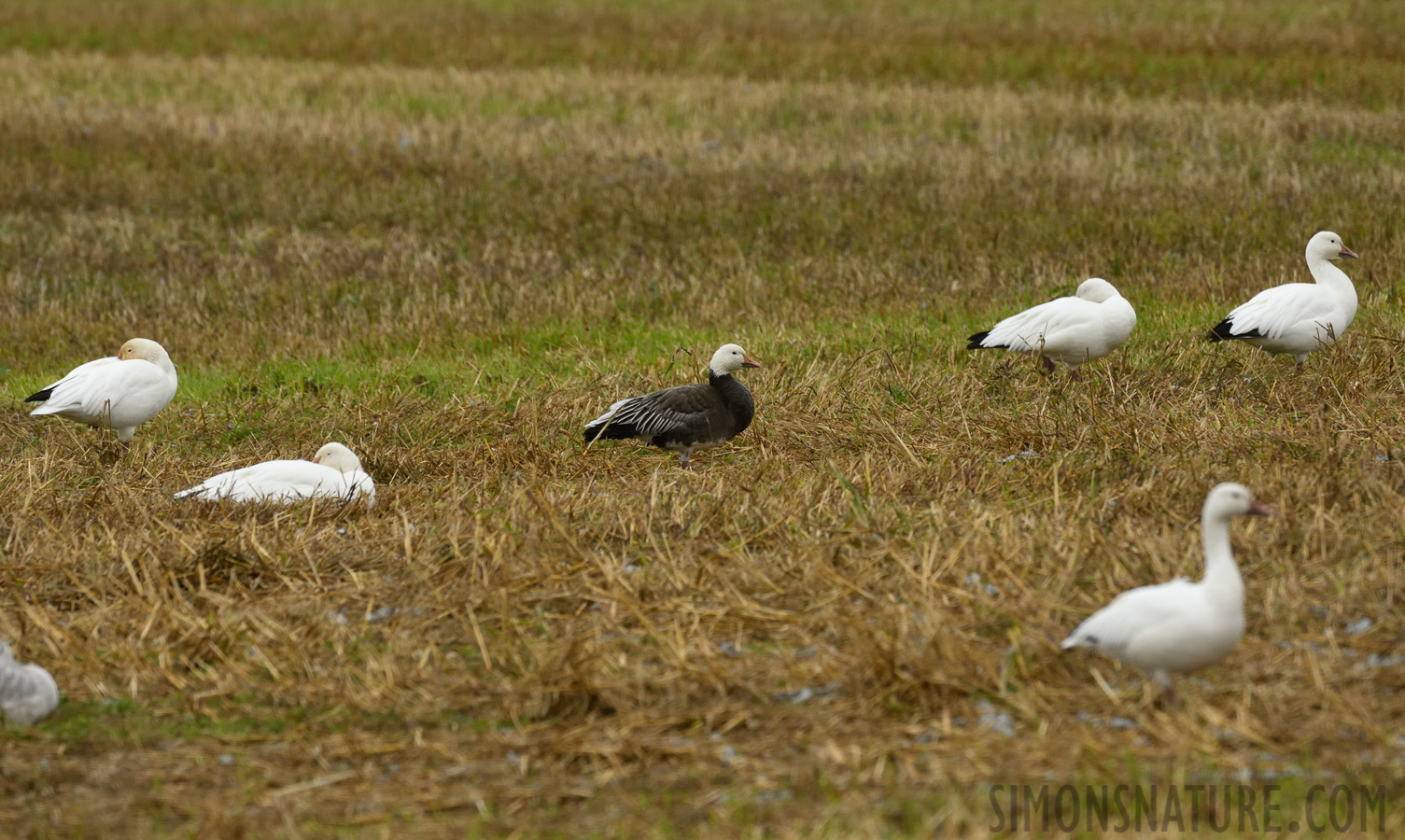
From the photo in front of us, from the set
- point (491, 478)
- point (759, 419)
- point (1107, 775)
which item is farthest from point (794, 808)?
point (759, 419)

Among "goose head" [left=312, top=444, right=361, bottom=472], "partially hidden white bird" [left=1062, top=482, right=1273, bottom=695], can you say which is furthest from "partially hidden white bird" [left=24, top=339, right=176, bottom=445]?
"partially hidden white bird" [left=1062, top=482, right=1273, bottom=695]

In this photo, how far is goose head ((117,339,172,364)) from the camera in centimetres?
884

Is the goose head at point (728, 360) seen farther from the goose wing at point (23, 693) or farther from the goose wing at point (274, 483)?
the goose wing at point (23, 693)

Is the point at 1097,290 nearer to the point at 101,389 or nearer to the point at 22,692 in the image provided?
the point at 101,389

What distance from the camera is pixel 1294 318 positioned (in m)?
8.68

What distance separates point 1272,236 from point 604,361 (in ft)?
22.0

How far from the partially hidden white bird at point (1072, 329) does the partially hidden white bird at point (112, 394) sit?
5.20 metres

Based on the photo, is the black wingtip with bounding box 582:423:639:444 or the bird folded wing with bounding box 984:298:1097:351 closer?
the black wingtip with bounding box 582:423:639:444

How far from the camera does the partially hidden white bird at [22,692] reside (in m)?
4.96

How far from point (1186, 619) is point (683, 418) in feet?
13.1

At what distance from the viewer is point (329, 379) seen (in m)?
10.3

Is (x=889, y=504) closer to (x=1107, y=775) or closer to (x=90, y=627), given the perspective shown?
(x=1107, y=775)

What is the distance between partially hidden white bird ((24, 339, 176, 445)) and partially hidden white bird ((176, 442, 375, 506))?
146 centimetres

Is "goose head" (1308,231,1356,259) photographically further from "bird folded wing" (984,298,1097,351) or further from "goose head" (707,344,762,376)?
"goose head" (707,344,762,376)
